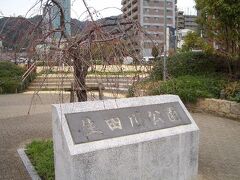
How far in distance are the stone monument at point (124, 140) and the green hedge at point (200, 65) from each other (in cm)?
721

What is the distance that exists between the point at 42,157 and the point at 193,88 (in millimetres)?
6046

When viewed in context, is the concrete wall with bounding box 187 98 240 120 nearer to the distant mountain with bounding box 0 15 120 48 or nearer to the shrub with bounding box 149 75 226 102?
the shrub with bounding box 149 75 226 102

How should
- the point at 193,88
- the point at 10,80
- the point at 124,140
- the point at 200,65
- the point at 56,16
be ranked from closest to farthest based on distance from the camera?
the point at 124,140, the point at 56,16, the point at 193,88, the point at 200,65, the point at 10,80

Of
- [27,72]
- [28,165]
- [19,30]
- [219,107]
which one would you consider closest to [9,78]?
[219,107]

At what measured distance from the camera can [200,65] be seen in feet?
42.5

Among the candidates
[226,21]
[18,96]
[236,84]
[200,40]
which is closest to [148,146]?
[236,84]

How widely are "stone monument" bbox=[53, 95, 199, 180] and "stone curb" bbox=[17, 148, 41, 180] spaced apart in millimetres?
805

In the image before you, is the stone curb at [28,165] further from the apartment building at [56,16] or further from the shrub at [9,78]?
the shrub at [9,78]

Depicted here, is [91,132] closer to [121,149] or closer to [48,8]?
[121,149]

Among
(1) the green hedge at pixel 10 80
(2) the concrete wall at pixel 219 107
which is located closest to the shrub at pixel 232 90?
(2) the concrete wall at pixel 219 107

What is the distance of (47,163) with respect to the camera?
578cm

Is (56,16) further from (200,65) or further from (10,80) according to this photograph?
(10,80)

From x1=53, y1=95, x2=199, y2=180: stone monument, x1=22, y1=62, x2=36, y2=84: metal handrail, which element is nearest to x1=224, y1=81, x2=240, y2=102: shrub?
x1=53, y1=95, x2=199, y2=180: stone monument

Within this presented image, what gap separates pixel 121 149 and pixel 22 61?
1.79m
